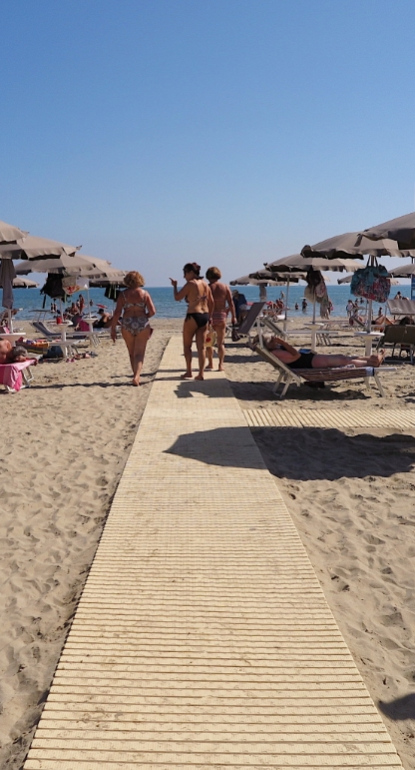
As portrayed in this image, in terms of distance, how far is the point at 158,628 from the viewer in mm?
2551

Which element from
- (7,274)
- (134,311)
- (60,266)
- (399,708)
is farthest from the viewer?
(60,266)

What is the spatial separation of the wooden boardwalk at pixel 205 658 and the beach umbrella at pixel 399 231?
238 centimetres

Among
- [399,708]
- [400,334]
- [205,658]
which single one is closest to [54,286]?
[400,334]

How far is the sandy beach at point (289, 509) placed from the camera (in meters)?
2.38

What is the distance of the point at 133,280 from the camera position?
880 centimetres

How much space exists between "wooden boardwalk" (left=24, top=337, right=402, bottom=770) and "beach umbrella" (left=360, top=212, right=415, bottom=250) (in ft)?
7.80

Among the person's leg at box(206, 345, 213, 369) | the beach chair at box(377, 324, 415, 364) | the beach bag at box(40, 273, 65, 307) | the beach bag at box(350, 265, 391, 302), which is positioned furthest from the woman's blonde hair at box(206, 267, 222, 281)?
the beach bag at box(40, 273, 65, 307)

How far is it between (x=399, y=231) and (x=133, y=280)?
4.50 metres

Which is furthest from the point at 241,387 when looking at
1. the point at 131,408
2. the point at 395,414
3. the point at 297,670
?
the point at 297,670

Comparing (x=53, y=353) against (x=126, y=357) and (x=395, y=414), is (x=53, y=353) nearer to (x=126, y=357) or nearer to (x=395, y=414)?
(x=126, y=357)

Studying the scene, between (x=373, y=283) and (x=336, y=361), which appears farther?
(x=373, y=283)

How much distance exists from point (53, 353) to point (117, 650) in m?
11.7

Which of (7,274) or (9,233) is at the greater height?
(9,233)

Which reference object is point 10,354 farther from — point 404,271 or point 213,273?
point 404,271
